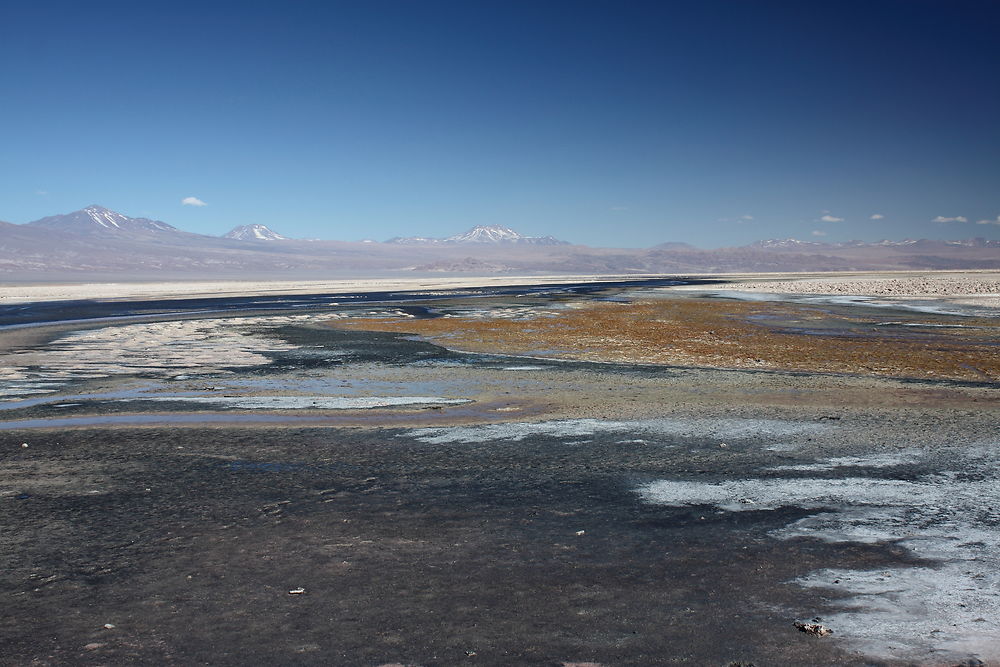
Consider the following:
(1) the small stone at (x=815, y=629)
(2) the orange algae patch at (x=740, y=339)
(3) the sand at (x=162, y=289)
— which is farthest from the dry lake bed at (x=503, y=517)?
(3) the sand at (x=162, y=289)

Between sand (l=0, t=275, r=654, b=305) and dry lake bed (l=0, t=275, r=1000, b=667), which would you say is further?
sand (l=0, t=275, r=654, b=305)

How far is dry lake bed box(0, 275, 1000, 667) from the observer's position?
5129 millimetres

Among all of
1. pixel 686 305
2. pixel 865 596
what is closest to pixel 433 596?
pixel 865 596

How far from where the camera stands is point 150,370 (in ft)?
62.2

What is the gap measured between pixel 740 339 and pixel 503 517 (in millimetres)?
19049

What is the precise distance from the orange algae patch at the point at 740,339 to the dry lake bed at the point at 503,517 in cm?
109

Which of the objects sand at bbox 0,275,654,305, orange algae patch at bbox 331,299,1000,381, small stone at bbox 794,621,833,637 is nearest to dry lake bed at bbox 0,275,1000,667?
small stone at bbox 794,621,833,637

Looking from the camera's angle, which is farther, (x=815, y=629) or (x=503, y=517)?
(x=503, y=517)

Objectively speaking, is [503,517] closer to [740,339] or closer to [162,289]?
[740,339]

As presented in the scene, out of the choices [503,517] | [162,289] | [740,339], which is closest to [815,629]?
[503,517]

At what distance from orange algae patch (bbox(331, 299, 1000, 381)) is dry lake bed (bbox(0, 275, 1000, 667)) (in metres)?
1.09

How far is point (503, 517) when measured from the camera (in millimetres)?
7574

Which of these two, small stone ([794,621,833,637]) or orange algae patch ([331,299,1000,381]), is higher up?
orange algae patch ([331,299,1000,381])

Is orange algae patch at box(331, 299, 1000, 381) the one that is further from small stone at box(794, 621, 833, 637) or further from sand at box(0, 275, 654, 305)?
sand at box(0, 275, 654, 305)
